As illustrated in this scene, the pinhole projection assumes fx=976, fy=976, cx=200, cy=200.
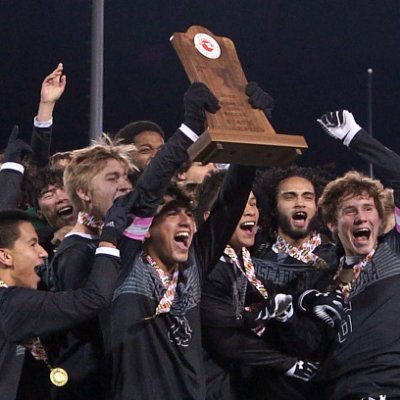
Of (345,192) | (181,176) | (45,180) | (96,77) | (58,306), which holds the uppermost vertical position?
(96,77)

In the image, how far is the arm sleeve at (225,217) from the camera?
4.49 m

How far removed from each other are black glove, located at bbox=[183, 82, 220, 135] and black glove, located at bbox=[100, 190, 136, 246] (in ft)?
1.29

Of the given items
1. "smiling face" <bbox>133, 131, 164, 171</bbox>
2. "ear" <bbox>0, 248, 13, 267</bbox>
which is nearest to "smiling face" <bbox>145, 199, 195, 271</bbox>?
"ear" <bbox>0, 248, 13, 267</bbox>

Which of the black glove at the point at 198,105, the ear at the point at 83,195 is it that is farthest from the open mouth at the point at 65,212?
the black glove at the point at 198,105

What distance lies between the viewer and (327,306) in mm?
4535

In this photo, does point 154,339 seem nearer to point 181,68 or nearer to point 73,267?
point 73,267

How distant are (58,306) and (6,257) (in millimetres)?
444

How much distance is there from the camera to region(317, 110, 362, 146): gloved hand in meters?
4.55

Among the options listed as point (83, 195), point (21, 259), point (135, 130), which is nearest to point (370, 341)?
point (83, 195)

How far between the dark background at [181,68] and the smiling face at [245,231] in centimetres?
1016

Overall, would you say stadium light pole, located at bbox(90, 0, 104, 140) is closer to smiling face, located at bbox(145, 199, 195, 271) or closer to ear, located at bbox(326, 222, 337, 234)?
ear, located at bbox(326, 222, 337, 234)

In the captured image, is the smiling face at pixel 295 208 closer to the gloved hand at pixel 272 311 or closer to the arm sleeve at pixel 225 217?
the gloved hand at pixel 272 311

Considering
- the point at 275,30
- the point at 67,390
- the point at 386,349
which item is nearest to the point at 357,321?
the point at 386,349

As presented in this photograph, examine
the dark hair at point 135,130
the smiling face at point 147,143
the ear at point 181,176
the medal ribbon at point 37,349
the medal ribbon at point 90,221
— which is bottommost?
the medal ribbon at point 37,349
